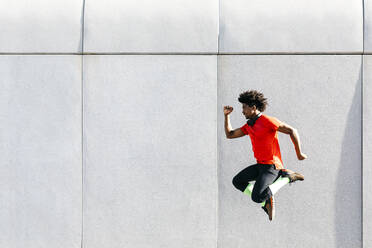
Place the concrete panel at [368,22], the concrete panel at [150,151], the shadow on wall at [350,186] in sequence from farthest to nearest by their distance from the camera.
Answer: the concrete panel at [150,151] → the shadow on wall at [350,186] → the concrete panel at [368,22]

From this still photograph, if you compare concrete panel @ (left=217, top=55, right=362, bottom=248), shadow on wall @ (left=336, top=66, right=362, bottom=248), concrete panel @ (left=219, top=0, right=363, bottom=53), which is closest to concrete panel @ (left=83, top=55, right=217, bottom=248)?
concrete panel @ (left=217, top=55, right=362, bottom=248)

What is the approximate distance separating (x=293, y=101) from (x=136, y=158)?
246 centimetres

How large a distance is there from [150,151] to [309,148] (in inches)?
92.1

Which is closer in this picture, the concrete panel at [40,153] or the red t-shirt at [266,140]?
the red t-shirt at [266,140]

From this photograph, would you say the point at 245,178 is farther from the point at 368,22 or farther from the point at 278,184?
the point at 368,22

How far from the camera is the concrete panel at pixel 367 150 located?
5.65 meters

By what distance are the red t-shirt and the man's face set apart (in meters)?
0.13

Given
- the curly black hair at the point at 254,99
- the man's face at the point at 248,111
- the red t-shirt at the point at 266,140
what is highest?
the curly black hair at the point at 254,99

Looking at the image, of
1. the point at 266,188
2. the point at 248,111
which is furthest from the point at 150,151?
the point at 266,188

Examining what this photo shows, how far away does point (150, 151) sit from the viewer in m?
5.81

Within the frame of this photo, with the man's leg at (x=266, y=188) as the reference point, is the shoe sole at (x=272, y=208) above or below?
below

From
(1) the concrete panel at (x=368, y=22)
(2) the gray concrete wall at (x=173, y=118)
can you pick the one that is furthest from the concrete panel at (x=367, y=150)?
(1) the concrete panel at (x=368, y=22)

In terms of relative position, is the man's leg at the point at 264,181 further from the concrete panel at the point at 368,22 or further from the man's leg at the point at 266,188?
the concrete panel at the point at 368,22

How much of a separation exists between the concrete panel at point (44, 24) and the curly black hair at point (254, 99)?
8.43 ft
